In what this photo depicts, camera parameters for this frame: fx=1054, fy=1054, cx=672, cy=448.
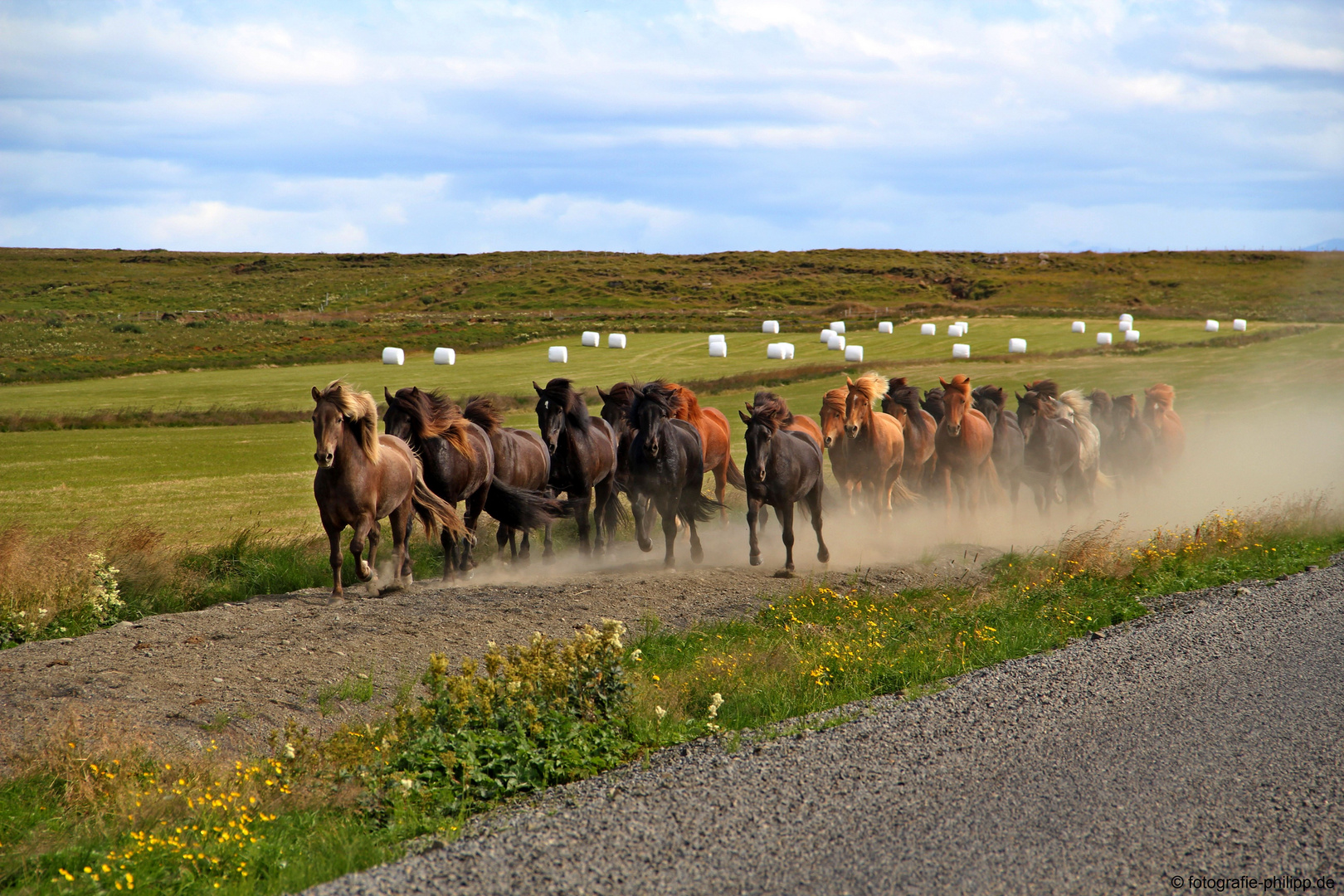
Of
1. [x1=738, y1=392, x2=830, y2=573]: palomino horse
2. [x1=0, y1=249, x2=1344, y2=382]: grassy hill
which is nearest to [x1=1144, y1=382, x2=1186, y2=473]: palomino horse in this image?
[x1=738, y1=392, x2=830, y2=573]: palomino horse

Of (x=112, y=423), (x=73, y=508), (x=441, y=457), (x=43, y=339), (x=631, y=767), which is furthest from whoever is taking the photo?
(x=43, y=339)

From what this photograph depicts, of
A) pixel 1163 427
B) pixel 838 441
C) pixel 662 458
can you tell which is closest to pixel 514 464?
pixel 662 458

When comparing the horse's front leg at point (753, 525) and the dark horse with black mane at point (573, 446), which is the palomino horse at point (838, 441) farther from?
the dark horse with black mane at point (573, 446)

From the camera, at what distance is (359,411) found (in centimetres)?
1152

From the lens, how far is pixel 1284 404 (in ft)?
118

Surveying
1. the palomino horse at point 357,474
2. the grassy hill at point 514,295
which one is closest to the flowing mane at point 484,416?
the palomino horse at point 357,474

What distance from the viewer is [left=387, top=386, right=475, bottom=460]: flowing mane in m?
13.2

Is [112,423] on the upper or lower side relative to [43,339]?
lower

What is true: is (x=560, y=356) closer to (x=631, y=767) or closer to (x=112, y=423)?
(x=112, y=423)

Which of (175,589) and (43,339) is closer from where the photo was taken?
(175,589)

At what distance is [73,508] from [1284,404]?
118ft

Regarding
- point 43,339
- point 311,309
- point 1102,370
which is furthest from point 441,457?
point 311,309

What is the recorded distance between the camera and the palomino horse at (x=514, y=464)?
14.3 meters

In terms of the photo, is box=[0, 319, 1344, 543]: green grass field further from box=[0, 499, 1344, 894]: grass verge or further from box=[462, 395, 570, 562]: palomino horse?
box=[0, 499, 1344, 894]: grass verge
